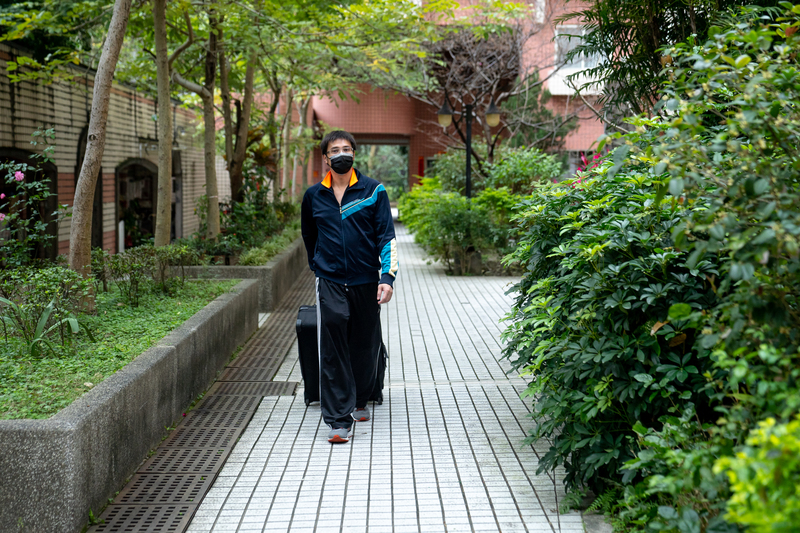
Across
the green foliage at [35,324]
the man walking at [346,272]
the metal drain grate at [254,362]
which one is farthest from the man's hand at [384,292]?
the metal drain grate at [254,362]

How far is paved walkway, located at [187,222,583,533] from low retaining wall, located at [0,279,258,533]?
0.53 m

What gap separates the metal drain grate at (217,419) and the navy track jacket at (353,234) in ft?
4.00

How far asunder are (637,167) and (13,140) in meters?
9.57

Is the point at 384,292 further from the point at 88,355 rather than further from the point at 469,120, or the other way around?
the point at 469,120

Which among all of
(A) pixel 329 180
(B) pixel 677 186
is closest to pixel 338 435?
(A) pixel 329 180

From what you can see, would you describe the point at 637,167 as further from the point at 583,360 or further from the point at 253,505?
the point at 253,505

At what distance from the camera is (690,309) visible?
2.78 meters

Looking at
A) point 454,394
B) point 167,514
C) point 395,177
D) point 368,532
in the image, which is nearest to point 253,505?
point 167,514

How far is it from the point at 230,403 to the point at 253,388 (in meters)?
0.49

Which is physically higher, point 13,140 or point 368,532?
point 13,140

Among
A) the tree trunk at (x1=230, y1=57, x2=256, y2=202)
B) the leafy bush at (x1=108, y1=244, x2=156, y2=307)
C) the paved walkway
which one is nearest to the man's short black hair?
the paved walkway

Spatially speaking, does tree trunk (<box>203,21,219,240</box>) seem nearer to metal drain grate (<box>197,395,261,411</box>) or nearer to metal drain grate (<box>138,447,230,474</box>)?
metal drain grate (<box>197,395,261,411</box>)

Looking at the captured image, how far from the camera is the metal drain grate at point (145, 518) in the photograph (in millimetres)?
3631

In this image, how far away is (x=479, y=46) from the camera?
20953 mm
